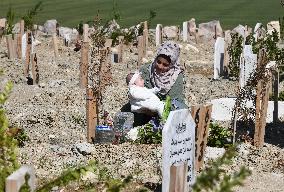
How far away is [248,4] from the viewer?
25.0 meters

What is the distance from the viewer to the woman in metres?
8.06

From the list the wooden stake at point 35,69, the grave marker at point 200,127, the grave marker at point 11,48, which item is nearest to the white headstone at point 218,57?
the wooden stake at point 35,69

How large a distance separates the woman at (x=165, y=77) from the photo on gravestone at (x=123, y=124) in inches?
6.1

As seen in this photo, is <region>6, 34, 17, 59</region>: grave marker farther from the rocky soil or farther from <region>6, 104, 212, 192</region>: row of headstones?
<region>6, 104, 212, 192</region>: row of headstones

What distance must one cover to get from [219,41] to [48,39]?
6246 mm

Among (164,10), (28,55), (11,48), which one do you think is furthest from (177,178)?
(164,10)

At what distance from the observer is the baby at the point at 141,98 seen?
792cm

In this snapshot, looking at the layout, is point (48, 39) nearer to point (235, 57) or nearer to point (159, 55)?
point (235, 57)

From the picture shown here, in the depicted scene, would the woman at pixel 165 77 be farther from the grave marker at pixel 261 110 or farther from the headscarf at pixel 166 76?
the grave marker at pixel 261 110

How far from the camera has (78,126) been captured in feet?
29.6

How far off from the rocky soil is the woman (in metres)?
0.81

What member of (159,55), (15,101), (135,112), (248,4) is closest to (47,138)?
(135,112)

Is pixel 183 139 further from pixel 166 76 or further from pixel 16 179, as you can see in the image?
pixel 16 179

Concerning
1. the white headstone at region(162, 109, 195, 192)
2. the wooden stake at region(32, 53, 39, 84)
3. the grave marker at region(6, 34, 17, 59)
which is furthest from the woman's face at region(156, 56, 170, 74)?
the grave marker at region(6, 34, 17, 59)
